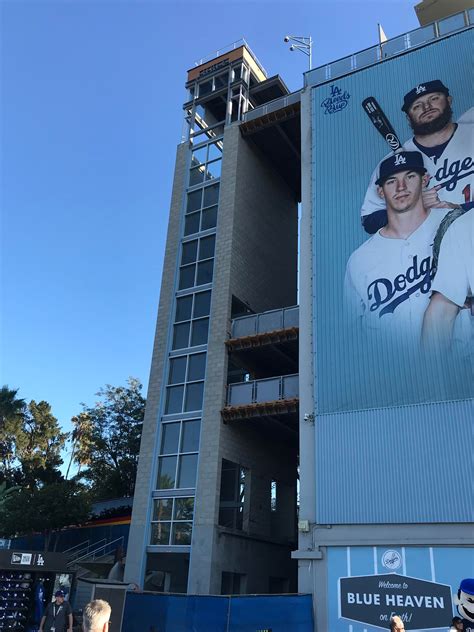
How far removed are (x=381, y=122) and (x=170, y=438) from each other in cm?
1724

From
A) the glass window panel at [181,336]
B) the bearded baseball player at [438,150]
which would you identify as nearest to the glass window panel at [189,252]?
the glass window panel at [181,336]

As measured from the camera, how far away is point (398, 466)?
19406 mm

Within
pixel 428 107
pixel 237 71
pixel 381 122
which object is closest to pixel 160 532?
pixel 381 122

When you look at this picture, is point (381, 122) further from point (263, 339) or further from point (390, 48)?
point (263, 339)

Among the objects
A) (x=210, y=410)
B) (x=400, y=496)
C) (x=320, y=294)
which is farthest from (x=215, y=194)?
(x=400, y=496)

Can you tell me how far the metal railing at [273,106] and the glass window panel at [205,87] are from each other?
4762 millimetres

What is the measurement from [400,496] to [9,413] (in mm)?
32085

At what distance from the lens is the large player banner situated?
20.8 m

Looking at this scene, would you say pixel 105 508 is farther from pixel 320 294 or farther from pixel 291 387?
pixel 320 294

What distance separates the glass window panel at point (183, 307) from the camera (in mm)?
28859

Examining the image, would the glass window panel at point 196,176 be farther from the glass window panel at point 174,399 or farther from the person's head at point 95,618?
the person's head at point 95,618

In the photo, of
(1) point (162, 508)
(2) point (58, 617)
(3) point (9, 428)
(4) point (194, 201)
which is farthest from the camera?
(3) point (9, 428)

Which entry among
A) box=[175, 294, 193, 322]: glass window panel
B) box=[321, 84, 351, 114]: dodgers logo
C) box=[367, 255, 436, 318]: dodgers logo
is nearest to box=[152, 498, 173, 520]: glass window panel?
box=[175, 294, 193, 322]: glass window panel

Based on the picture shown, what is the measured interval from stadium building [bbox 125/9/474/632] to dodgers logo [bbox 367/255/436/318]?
0.20 meters
